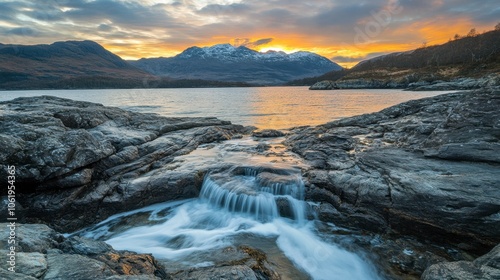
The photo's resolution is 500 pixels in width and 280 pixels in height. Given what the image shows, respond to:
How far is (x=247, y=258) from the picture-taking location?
7953 millimetres

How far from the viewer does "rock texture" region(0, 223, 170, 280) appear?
497 centimetres

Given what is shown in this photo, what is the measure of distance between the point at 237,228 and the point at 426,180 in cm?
696

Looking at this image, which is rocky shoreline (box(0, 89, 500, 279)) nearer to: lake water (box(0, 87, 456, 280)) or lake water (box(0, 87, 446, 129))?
lake water (box(0, 87, 456, 280))

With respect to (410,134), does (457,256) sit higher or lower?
lower

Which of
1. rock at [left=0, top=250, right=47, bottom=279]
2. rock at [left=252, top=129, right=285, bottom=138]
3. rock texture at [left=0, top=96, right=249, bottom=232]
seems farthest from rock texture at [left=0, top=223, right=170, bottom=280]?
rock at [left=252, top=129, right=285, bottom=138]

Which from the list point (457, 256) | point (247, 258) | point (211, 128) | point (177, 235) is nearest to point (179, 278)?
point (247, 258)

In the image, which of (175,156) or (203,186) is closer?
(203,186)

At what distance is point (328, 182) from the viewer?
11.7 meters

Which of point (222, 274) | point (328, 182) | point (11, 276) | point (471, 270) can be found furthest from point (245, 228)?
point (11, 276)

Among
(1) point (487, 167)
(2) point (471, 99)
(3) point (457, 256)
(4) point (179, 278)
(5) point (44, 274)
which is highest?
(2) point (471, 99)

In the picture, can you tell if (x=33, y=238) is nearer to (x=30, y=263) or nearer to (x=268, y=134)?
(x=30, y=263)

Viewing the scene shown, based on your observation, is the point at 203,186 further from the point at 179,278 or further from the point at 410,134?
the point at 410,134

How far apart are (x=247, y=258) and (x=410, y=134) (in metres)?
12.7

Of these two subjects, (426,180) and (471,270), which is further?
(426,180)
